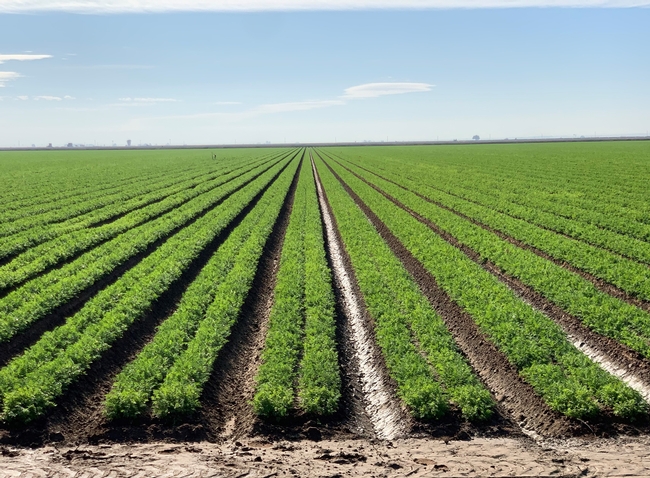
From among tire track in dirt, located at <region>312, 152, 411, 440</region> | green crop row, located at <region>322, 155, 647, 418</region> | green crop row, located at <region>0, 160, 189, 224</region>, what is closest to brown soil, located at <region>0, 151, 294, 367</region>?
tire track in dirt, located at <region>312, 152, 411, 440</region>

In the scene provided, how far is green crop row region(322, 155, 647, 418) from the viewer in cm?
830

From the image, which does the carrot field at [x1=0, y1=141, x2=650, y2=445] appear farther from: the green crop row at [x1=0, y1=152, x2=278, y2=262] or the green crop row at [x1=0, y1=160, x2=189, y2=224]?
the green crop row at [x1=0, y1=160, x2=189, y2=224]

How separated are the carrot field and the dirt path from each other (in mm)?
396

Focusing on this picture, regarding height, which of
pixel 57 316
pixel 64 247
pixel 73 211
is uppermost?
pixel 73 211

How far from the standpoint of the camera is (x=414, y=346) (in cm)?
1048

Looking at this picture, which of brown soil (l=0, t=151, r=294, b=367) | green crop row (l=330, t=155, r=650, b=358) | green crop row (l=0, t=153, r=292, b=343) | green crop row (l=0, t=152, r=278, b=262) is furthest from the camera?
green crop row (l=0, t=152, r=278, b=262)

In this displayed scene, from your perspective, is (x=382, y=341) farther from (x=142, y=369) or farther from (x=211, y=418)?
(x=142, y=369)

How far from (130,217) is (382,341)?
19.3 metres

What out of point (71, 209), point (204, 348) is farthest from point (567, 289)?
point (71, 209)

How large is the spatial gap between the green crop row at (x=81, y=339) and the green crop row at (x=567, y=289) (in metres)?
10.7

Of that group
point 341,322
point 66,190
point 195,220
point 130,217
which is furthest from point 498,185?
point 66,190

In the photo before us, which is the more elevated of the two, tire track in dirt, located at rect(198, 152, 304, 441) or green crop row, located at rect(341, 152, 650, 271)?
green crop row, located at rect(341, 152, 650, 271)

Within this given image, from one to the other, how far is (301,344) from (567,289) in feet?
25.0

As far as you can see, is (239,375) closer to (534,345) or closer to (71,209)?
(534,345)
